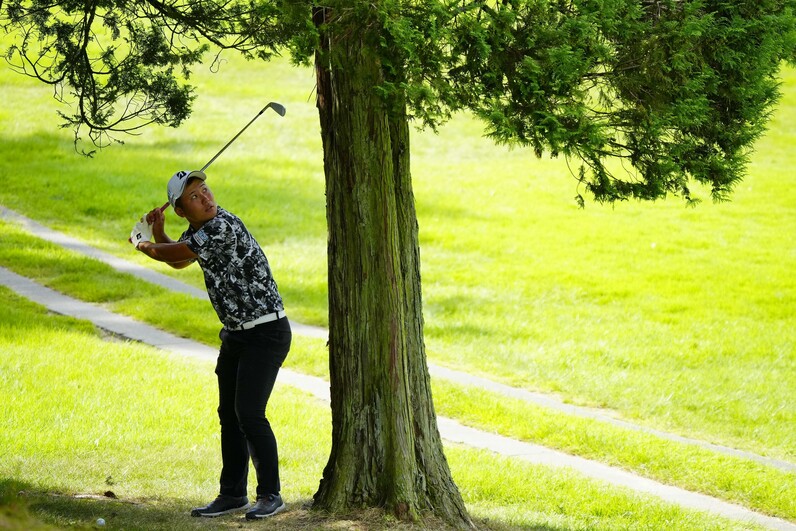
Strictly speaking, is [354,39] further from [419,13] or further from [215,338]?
[215,338]

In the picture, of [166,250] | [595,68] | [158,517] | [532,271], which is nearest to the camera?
[595,68]

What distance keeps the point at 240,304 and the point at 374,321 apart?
0.74 m

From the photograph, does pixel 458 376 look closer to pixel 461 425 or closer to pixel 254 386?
pixel 461 425

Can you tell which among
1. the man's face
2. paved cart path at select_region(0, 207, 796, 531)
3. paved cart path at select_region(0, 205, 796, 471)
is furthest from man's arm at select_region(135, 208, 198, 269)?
paved cart path at select_region(0, 205, 796, 471)

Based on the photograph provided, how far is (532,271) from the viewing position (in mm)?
17312

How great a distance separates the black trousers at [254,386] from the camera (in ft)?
17.7

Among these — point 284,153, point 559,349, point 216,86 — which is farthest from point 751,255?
point 216,86

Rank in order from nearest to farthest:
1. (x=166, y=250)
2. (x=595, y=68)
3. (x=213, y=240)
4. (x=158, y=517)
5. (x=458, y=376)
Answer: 1. (x=595, y=68)
2. (x=213, y=240)
3. (x=166, y=250)
4. (x=158, y=517)
5. (x=458, y=376)

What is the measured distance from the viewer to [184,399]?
8.80m

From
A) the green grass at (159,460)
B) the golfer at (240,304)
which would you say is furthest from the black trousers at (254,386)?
the green grass at (159,460)

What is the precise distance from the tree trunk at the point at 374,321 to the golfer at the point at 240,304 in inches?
14.2

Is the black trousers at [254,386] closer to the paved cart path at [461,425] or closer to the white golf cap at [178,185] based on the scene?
the white golf cap at [178,185]

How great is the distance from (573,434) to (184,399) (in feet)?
11.7

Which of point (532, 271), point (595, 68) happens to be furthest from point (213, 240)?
point (532, 271)
